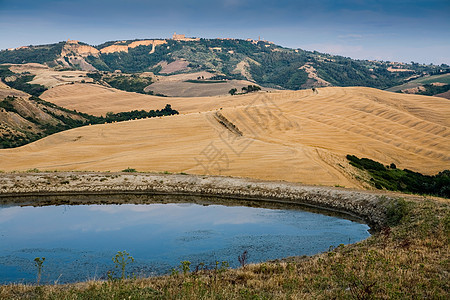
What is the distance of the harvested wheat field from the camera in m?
51.9

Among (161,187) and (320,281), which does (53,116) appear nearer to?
(161,187)

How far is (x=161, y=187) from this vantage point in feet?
138

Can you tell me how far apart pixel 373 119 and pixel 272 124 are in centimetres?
2783

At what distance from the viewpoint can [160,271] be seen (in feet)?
70.6

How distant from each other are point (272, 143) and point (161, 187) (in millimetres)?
27646

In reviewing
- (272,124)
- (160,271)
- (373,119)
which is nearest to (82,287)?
(160,271)

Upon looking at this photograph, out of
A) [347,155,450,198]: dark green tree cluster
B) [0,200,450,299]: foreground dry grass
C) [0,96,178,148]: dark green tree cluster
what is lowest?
[347,155,450,198]: dark green tree cluster

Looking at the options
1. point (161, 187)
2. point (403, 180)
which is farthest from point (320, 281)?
point (403, 180)

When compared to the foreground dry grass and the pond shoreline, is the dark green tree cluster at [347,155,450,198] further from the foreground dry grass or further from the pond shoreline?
the foreground dry grass

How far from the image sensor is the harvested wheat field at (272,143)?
5188 cm

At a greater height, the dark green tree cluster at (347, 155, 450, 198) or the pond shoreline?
the pond shoreline

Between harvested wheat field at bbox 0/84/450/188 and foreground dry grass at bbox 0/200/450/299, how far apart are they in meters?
27.2

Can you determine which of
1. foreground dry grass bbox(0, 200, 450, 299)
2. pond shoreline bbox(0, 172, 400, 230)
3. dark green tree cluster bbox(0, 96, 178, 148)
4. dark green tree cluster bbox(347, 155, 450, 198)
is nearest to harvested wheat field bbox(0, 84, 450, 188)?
dark green tree cluster bbox(347, 155, 450, 198)

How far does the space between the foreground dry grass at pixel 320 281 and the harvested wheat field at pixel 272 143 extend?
27241 mm
